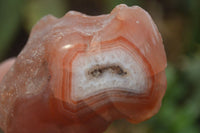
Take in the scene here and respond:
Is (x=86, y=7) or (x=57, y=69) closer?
(x=57, y=69)

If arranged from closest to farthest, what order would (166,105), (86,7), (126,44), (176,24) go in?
(126,44) → (166,105) → (176,24) → (86,7)

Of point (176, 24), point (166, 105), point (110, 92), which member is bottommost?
point (166, 105)

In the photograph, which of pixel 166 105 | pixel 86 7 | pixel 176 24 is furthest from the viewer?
pixel 86 7

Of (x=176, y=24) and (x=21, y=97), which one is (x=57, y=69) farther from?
(x=176, y=24)

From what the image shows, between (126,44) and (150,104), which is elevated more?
(126,44)

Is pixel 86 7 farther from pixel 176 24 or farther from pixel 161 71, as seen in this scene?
pixel 161 71

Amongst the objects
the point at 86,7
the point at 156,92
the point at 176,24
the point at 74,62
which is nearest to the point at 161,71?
the point at 156,92
